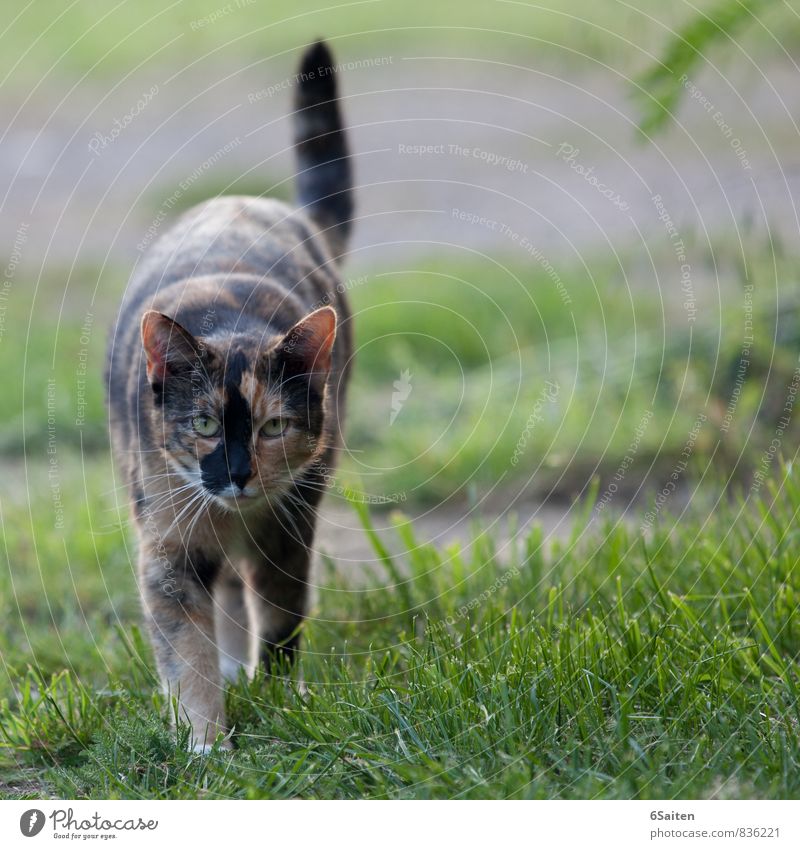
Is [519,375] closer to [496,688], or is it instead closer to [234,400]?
[234,400]

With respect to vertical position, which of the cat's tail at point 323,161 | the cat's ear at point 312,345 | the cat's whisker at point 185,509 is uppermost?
the cat's tail at point 323,161

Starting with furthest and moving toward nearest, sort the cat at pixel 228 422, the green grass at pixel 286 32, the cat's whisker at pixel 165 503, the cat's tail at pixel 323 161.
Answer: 1. the green grass at pixel 286 32
2. the cat's tail at pixel 323 161
3. the cat's whisker at pixel 165 503
4. the cat at pixel 228 422

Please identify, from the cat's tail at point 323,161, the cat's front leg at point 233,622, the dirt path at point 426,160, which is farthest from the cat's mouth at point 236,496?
the dirt path at point 426,160

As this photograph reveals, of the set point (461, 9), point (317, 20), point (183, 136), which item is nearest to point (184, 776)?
point (461, 9)

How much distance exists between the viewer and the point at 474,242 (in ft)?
22.5

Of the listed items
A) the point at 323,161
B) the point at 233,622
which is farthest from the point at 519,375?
the point at 233,622

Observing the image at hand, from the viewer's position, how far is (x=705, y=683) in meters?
2.46

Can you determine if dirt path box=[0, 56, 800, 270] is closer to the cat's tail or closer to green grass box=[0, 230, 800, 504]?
green grass box=[0, 230, 800, 504]

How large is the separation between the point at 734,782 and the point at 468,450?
2.39 metres

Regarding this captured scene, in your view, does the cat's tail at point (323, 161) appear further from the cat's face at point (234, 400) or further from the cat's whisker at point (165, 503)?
the cat's whisker at point (165, 503)

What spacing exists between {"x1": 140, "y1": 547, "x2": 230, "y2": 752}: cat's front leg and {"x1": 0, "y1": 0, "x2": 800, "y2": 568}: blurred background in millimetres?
936

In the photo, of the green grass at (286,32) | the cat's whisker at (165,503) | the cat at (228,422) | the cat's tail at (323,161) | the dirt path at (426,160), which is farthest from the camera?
the dirt path at (426,160)

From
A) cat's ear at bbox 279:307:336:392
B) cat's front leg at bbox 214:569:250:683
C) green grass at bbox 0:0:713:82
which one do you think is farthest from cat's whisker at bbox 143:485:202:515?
green grass at bbox 0:0:713:82

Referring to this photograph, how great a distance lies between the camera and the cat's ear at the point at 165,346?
2477mm
